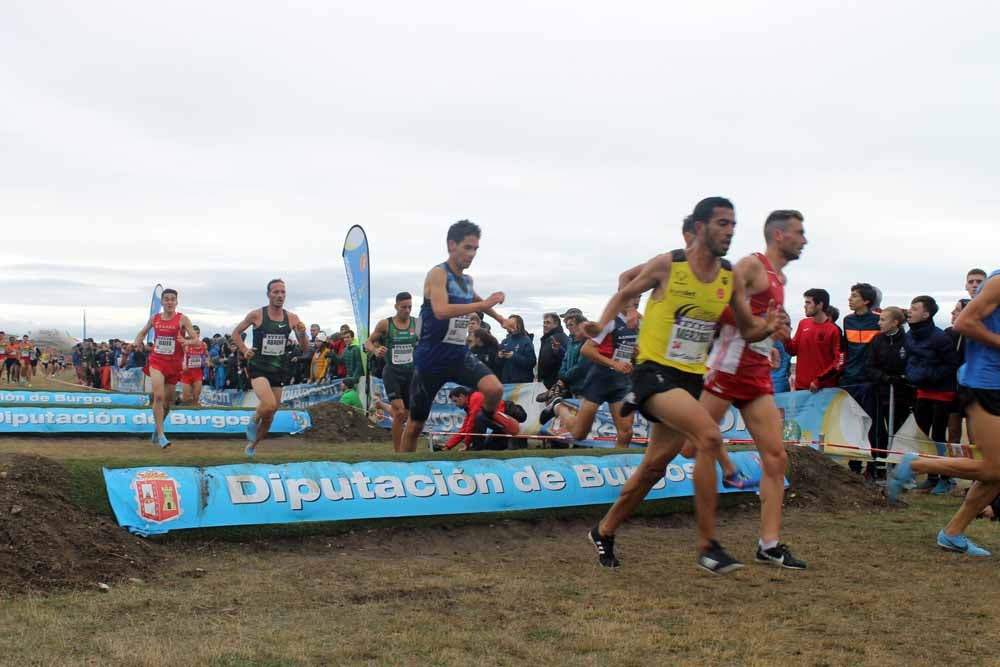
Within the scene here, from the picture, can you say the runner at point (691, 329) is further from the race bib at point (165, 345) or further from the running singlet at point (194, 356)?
the running singlet at point (194, 356)

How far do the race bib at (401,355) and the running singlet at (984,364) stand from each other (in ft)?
20.3

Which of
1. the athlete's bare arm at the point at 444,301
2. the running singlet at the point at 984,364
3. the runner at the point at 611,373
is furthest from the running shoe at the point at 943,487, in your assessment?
the athlete's bare arm at the point at 444,301

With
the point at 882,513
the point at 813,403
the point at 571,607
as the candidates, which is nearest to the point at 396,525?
the point at 571,607

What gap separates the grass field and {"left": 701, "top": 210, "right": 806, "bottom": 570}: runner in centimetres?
36

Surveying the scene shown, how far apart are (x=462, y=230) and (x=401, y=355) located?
3.47 m

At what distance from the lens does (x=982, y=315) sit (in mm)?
5613

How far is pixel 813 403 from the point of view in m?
11.1

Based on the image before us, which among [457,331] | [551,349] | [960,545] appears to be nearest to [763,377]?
[960,545]

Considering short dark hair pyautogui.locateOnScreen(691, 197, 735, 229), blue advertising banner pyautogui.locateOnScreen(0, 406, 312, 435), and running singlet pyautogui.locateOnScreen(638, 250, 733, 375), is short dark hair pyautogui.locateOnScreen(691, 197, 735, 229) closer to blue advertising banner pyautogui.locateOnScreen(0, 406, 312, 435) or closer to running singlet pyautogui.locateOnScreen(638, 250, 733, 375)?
running singlet pyautogui.locateOnScreen(638, 250, 733, 375)

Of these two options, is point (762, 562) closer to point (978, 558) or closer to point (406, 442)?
point (978, 558)

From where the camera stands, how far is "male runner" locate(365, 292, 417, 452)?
10164 millimetres

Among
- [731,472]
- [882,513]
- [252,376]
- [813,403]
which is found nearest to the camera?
[731,472]

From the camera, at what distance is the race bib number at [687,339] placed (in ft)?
17.5

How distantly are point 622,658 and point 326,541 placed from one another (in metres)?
2.83
